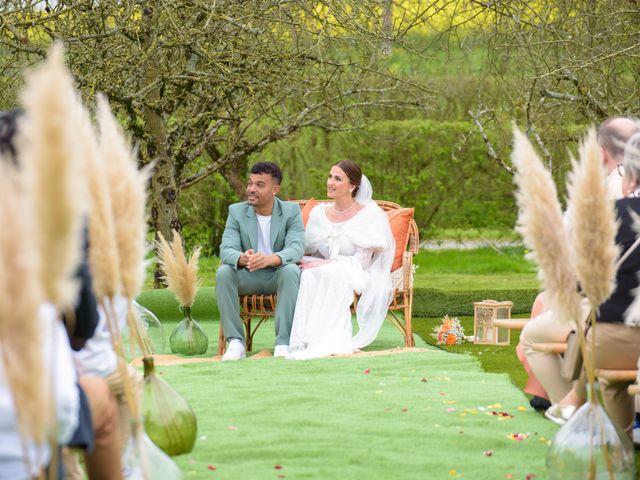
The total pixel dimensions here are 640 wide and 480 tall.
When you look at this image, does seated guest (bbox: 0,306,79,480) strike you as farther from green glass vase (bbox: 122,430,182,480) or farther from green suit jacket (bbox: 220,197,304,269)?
green suit jacket (bbox: 220,197,304,269)

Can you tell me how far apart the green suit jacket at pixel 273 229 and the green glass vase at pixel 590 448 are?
14.2 feet

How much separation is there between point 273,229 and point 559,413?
3243mm

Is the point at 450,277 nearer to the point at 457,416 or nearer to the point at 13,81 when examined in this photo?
the point at 13,81

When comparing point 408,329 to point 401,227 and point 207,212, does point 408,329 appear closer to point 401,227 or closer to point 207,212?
point 401,227

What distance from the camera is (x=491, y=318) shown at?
7.75 metres

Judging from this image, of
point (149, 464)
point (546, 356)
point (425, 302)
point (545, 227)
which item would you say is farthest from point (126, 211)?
point (425, 302)

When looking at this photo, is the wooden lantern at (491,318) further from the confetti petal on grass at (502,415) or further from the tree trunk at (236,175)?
the tree trunk at (236,175)

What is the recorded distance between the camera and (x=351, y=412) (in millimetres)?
5090

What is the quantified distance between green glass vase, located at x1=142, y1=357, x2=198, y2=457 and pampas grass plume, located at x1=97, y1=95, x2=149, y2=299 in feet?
3.79

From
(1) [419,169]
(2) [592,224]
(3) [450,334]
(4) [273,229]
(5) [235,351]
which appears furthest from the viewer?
(1) [419,169]

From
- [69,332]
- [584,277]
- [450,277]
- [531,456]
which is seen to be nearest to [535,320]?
[531,456]

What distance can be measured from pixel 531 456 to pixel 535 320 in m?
0.62

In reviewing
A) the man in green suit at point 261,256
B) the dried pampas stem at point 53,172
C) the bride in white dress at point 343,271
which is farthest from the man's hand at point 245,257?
the dried pampas stem at point 53,172

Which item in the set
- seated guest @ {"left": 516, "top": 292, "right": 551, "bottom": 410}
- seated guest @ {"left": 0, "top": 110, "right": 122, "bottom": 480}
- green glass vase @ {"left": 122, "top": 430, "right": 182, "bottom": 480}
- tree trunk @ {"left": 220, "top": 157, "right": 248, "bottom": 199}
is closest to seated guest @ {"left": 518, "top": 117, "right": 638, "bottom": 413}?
seated guest @ {"left": 516, "top": 292, "right": 551, "bottom": 410}
